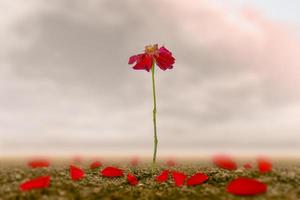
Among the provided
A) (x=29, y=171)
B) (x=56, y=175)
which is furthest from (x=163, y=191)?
(x=29, y=171)

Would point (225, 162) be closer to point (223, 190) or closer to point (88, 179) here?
point (223, 190)

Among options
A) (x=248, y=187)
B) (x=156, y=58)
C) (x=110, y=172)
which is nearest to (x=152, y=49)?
(x=156, y=58)

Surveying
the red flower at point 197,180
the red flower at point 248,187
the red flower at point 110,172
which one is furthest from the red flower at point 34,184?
the red flower at point 248,187

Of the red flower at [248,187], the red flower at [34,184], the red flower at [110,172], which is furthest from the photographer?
the red flower at [110,172]

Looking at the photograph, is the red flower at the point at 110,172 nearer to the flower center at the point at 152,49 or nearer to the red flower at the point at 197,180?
the red flower at the point at 197,180

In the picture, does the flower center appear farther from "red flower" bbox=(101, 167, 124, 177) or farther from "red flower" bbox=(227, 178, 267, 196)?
"red flower" bbox=(227, 178, 267, 196)

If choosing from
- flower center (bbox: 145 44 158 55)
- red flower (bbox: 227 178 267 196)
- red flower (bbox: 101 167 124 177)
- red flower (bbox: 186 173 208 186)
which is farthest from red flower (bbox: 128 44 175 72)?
red flower (bbox: 227 178 267 196)

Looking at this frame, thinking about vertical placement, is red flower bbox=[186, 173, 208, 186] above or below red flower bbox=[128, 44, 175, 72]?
below

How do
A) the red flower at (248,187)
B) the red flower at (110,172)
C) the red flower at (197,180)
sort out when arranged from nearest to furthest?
the red flower at (248,187), the red flower at (197,180), the red flower at (110,172)
